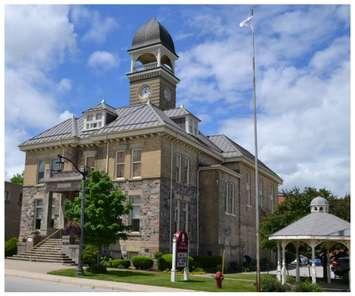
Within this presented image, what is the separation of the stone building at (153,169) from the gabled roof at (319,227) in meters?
11.2

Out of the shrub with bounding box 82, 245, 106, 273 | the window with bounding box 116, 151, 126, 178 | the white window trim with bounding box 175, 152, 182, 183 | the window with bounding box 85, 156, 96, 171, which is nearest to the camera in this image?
the shrub with bounding box 82, 245, 106, 273

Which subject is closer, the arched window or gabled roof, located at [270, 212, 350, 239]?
gabled roof, located at [270, 212, 350, 239]

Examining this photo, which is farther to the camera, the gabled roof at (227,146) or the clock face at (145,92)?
the clock face at (145,92)

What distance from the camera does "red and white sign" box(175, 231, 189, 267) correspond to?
2553cm

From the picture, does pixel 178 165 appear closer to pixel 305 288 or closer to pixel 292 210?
pixel 292 210

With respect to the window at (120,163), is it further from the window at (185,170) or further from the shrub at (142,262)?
the shrub at (142,262)

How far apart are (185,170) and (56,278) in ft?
52.2

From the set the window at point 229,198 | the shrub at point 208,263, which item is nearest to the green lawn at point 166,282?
the shrub at point 208,263

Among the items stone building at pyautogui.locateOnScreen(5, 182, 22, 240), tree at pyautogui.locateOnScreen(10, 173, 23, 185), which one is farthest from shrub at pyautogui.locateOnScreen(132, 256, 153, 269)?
tree at pyautogui.locateOnScreen(10, 173, 23, 185)

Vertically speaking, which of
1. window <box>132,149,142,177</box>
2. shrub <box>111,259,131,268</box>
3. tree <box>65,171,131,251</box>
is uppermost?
window <box>132,149,142,177</box>

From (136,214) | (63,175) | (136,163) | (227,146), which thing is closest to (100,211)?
(136,214)

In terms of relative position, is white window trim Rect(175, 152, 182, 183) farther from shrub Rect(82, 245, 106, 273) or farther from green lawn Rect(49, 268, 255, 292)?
green lawn Rect(49, 268, 255, 292)

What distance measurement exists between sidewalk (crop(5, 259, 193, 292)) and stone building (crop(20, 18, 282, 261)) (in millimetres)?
6820

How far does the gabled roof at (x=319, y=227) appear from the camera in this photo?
74.2 feet
